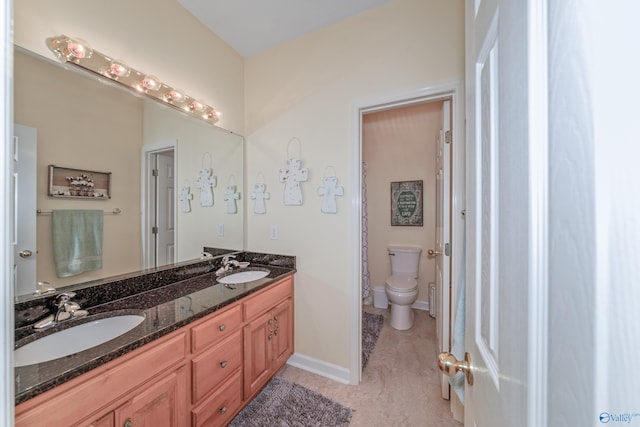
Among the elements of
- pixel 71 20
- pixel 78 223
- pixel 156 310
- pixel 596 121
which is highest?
pixel 71 20

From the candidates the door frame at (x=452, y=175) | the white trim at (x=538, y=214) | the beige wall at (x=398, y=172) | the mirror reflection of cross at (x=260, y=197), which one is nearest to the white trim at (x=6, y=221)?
the white trim at (x=538, y=214)

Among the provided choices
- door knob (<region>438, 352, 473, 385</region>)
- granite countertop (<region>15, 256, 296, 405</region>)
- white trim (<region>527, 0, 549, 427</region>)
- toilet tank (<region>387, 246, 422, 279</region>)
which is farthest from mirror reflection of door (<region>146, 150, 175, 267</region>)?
toilet tank (<region>387, 246, 422, 279</region>)

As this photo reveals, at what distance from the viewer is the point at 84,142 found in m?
1.25

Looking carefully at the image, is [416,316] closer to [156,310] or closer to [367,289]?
[367,289]

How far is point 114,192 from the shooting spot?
1.38 meters

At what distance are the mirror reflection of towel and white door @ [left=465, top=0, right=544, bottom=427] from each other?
5.76 feet

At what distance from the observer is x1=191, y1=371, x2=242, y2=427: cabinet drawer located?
119 centimetres

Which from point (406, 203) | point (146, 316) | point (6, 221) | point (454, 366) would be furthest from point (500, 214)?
point (406, 203)

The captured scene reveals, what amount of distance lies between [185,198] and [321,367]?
173cm

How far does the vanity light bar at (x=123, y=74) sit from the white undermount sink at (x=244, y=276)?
1280 millimetres

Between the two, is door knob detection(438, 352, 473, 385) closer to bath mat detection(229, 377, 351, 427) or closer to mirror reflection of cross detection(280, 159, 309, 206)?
bath mat detection(229, 377, 351, 427)

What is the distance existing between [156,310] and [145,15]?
1.79 meters

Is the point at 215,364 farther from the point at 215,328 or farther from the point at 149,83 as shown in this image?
the point at 149,83

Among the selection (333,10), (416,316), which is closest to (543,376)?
(333,10)
